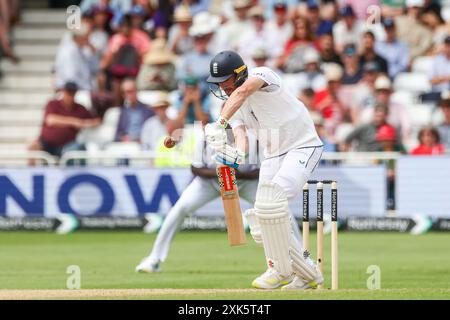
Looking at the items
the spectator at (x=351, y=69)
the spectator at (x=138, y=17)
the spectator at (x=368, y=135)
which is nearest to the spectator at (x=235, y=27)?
the spectator at (x=138, y=17)

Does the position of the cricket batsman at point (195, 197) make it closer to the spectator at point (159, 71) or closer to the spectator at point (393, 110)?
the spectator at point (393, 110)

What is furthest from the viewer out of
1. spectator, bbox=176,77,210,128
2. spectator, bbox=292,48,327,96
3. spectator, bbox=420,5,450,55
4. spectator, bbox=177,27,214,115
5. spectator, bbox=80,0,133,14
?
spectator, bbox=80,0,133,14

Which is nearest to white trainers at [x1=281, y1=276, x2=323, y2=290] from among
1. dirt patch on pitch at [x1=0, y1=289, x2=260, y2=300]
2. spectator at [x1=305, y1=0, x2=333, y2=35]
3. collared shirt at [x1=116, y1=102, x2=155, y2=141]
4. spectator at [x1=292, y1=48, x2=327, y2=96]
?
dirt patch on pitch at [x1=0, y1=289, x2=260, y2=300]

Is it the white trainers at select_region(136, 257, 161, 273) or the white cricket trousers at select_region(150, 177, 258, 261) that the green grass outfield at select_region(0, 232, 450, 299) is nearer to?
the white trainers at select_region(136, 257, 161, 273)

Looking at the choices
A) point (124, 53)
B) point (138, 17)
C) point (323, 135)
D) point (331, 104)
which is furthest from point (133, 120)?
point (138, 17)

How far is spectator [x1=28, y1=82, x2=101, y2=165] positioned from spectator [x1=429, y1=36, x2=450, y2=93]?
17.9 feet

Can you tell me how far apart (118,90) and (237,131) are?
11.0 metres

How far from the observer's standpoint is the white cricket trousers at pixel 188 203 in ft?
43.9

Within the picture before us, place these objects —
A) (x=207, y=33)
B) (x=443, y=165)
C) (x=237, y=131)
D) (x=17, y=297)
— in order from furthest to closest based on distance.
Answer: (x=207, y=33) → (x=443, y=165) → (x=237, y=131) → (x=17, y=297)

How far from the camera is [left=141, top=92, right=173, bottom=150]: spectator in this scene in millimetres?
19891

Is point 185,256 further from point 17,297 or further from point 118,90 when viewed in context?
point 118,90

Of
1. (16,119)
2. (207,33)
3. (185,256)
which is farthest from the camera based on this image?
(16,119)

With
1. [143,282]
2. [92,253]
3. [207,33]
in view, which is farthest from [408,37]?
[143,282]
